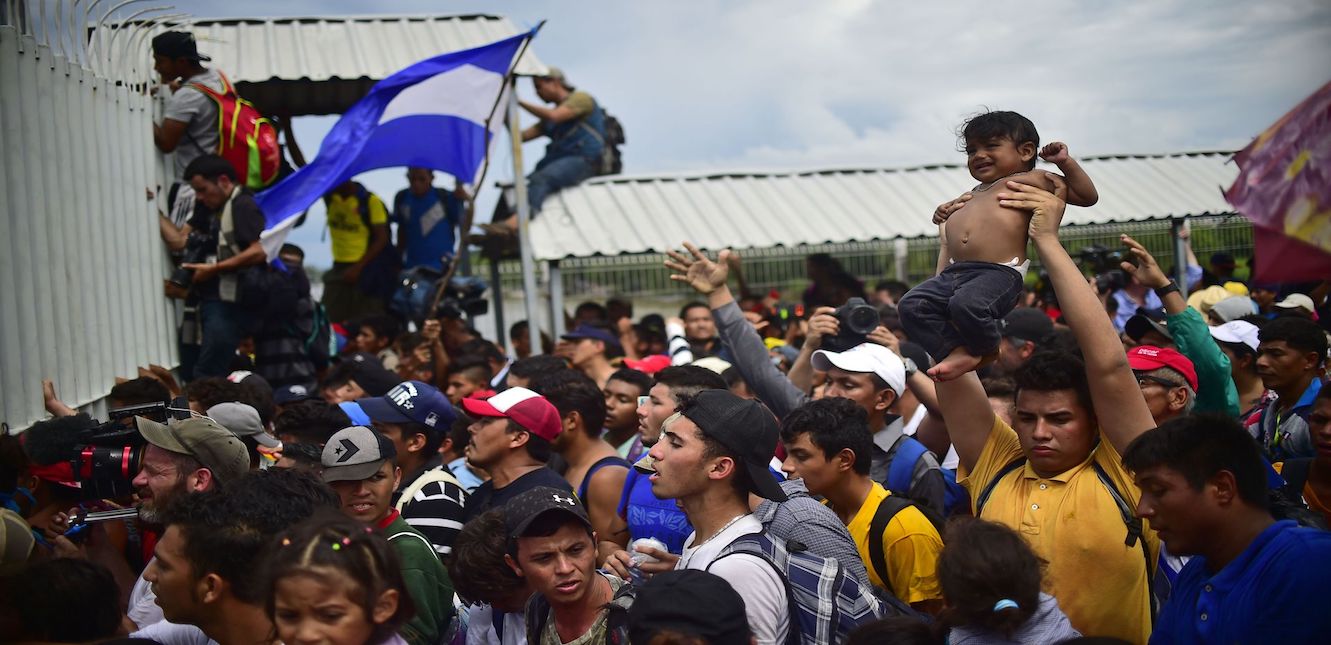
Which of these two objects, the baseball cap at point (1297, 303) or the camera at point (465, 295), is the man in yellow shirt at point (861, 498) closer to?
the baseball cap at point (1297, 303)

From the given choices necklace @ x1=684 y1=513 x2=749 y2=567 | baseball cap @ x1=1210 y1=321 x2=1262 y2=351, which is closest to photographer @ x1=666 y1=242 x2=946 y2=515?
necklace @ x1=684 y1=513 x2=749 y2=567

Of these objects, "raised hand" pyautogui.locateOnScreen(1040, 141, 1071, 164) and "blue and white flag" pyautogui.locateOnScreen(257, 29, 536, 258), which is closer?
"raised hand" pyautogui.locateOnScreen(1040, 141, 1071, 164)

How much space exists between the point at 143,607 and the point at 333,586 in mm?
1505

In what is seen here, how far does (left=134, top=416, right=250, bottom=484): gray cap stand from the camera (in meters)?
3.95

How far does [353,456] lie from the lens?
4.14 meters

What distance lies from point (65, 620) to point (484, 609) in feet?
4.21

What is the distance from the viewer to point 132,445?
13.4 feet

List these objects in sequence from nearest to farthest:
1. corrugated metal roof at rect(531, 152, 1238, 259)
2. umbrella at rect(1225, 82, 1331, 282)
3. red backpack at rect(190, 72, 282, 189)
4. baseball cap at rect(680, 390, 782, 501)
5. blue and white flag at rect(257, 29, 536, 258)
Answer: umbrella at rect(1225, 82, 1331, 282)
baseball cap at rect(680, 390, 782, 501)
red backpack at rect(190, 72, 282, 189)
blue and white flag at rect(257, 29, 536, 258)
corrugated metal roof at rect(531, 152, 1238, 259)

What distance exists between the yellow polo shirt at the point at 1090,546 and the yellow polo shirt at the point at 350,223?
8.17 metres

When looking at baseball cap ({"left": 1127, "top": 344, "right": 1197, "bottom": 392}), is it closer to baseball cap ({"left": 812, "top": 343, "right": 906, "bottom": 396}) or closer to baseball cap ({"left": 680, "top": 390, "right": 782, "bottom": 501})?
baseball cap ({"left": 812, "top": 343, "right": 906, "bottom": 396})

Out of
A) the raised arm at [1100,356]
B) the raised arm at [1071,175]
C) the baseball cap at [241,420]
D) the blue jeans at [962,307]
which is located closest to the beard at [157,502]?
the baseball cap at [241,420]

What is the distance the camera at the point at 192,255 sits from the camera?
7.04m

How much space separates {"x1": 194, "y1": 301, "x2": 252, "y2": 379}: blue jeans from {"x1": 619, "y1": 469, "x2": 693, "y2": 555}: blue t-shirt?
3.67m

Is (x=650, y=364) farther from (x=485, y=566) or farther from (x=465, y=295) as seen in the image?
(x=485, y=566)
